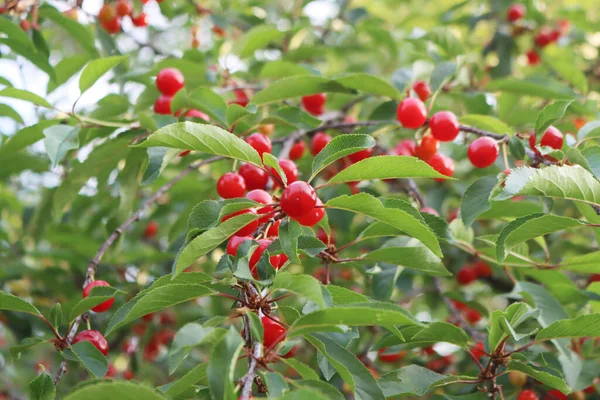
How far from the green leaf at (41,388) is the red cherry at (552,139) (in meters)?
1.36

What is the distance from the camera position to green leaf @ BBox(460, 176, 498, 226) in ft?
4.95

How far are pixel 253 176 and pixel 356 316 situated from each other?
2.45 feet

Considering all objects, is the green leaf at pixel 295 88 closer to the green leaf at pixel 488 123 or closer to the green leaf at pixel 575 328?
the green leaf at pixel 488 123

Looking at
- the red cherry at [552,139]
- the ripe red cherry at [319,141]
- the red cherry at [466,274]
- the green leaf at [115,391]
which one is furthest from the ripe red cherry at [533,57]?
the green leaf at [115,391]

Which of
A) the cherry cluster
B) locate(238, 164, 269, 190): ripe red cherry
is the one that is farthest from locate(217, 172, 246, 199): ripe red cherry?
the cherry cluster

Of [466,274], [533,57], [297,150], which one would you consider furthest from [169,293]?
[533,57]

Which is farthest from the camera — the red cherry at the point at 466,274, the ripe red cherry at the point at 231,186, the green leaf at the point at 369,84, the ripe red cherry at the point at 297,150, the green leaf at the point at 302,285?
the red cherry at the point at 466,274

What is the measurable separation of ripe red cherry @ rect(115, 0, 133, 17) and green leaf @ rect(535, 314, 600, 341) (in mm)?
2165

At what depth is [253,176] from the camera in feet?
5.48

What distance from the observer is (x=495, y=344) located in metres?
1.45

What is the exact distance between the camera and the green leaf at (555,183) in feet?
3.93

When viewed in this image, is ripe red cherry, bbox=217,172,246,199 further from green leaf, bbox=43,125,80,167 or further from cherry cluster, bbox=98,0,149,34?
cherry cluster, bbox=98,0,149,34

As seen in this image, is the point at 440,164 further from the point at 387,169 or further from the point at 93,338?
the point at 93,338

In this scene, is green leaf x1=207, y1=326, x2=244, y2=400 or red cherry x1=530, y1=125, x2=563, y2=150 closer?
green leaf x1=207, y1=326, x2=244, y2=400
